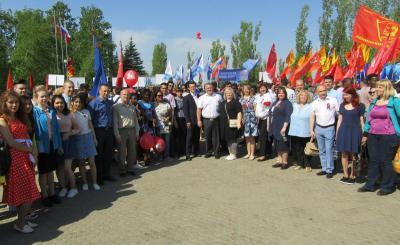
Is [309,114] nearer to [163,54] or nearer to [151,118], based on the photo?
[151,118]

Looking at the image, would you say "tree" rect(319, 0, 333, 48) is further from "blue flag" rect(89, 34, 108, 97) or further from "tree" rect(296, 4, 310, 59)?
"blue flag" rect(89, 34, 108, 97)

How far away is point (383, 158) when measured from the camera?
5953 millimetres

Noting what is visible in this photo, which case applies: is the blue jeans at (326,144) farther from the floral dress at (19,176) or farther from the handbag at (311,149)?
the floral dress at (19,176)

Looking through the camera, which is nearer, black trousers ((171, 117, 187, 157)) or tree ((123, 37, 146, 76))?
black trousers ((171, 117, 187, 157))

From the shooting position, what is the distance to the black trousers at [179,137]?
372 inches

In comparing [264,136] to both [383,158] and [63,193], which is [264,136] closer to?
[383,158]

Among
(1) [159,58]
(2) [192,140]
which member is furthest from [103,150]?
(1) [159,58]

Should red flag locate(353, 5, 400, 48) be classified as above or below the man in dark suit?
above

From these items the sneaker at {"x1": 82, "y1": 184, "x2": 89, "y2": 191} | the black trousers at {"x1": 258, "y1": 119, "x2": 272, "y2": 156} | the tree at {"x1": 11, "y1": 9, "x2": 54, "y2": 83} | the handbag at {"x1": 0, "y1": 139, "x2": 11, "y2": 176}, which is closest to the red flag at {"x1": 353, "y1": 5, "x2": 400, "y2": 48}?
the black trousers at {"x1": 258, "y1": 119, "x2": 272, "y2": 156}

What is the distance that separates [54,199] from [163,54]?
236 feet

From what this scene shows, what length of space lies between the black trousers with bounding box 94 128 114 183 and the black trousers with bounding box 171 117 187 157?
2.51 metres

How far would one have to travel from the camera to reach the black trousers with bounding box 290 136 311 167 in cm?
776

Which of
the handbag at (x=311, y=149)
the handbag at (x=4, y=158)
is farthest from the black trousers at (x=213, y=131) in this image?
the handbag at (x=4, y=158)

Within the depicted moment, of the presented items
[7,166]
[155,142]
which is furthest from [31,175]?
[155,142]
